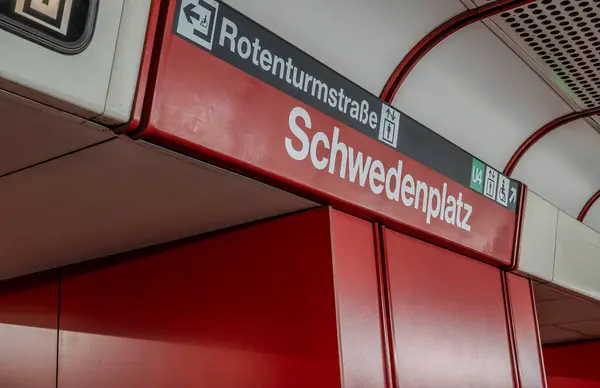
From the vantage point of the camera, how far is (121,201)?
171 centimetres

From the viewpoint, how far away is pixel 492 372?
2.41 metres

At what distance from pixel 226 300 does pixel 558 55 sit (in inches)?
56.5

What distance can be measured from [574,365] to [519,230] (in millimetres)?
2381

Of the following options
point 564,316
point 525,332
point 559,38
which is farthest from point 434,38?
point 564,316

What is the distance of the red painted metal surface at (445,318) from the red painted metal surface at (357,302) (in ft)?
0.33

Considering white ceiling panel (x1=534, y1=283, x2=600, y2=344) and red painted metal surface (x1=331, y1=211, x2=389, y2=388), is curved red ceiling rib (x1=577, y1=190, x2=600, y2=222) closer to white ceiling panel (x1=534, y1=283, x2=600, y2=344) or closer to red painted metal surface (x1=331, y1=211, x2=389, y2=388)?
white ceiling panel (x1=534, y1=283, x2=600, y2=344)

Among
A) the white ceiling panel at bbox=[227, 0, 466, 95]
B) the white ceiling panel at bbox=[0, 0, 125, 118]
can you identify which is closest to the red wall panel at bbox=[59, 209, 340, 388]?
the white ceiling panel at bbox=[227, 0, 466, 95]

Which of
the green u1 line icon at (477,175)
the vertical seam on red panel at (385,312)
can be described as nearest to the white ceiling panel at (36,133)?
the vertical seam on red panel at (385,312)

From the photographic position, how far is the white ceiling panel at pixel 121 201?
1449 mm

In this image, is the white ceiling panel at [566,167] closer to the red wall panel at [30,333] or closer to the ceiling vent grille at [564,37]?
the ceiling vent grille at [564,37]

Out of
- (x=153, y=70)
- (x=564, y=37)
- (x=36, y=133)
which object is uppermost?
(x=564, y=37)

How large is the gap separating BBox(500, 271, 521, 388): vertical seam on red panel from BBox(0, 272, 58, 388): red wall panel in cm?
179

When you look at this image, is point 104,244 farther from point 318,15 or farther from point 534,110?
point 534,110

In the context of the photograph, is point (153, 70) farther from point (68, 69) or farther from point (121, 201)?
point (121, 201)
